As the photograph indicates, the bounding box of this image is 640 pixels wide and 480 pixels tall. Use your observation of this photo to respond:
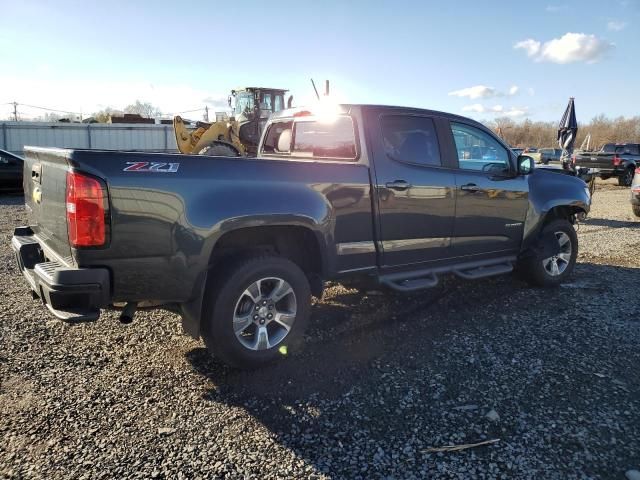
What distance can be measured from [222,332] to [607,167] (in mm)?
21736

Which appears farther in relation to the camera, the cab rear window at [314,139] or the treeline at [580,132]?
the treeline at [580,132]

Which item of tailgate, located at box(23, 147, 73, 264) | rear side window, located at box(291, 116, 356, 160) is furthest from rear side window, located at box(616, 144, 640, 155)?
tailgate, located at box(23, 147, 73, 264)

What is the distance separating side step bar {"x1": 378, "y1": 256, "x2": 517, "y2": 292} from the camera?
14.0ft

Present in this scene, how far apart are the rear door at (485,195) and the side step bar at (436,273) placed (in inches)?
4.9

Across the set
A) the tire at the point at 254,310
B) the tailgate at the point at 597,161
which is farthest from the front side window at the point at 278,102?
the tire at the point at 254,310

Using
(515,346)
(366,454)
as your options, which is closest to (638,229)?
(515,346)

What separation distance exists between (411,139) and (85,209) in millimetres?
2933

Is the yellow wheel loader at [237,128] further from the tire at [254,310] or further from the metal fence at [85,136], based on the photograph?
the tire at [254,310]

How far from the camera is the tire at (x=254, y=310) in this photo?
341cm

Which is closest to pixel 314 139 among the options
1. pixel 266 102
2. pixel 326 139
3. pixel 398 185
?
pixel 326 139

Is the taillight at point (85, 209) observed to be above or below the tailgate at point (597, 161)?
below

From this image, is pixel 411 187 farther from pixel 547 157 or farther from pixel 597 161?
pixel 547 157

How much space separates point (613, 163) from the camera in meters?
20.2

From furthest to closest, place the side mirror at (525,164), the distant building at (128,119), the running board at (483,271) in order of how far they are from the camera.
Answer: the distant building at (128,119) < the side mirror at (525,164) < the running board at (483,271)
